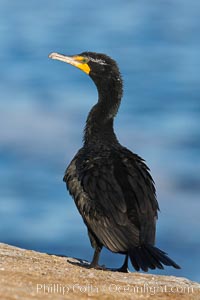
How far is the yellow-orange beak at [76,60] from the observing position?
49.5ft

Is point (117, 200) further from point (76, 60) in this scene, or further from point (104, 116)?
point (76, 60)

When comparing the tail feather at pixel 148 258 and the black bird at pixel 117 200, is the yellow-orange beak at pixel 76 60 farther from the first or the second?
the tail feather at pixel 148 258

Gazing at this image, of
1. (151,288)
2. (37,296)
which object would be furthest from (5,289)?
(151,288)

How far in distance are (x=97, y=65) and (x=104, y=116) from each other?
103 cm

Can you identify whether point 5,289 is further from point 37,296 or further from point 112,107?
point 112,107

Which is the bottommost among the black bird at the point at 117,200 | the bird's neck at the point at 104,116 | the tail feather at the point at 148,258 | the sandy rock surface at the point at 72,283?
the sandy rock surface at the point at 72,283

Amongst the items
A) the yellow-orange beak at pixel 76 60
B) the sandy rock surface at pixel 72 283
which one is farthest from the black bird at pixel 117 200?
the yellow-orange beak at pixel 76 60

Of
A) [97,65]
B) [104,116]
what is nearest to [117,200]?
[104,116]

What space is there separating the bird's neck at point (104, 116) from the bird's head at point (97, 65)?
5.8 inches

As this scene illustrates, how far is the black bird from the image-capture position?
11.6 metres

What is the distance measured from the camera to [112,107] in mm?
14695

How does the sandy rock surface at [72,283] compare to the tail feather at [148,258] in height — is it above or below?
below

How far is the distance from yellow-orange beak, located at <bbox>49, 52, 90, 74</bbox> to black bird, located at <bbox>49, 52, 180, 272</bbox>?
1.83 metres

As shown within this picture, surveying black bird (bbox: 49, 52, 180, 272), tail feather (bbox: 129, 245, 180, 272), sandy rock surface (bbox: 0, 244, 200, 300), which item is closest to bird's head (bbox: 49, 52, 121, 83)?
black bird (bbox: 49, 52, 180, 272)
